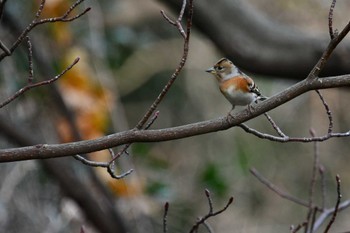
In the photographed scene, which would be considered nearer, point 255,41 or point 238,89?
point 238,89

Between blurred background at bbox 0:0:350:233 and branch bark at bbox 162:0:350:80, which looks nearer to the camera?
branch bark at bbox 162:0:350:80

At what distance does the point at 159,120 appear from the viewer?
284 inches

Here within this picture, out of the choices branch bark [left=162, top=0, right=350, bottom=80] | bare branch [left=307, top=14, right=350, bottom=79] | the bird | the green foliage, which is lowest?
the green foliage

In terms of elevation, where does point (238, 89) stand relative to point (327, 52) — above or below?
below

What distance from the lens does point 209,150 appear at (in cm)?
705

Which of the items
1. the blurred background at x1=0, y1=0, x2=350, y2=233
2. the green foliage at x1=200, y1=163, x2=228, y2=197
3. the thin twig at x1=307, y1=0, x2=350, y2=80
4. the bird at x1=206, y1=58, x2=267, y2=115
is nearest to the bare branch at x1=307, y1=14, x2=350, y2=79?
the thin twig at x1=307, y1=0, x2=350, y2=80

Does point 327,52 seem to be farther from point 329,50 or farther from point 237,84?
point 237,84

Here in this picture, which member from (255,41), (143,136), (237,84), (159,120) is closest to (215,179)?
(255,41)

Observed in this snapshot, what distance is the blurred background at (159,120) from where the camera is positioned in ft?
13.0

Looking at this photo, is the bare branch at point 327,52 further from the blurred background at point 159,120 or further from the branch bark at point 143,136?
the blurred background at point 159,120

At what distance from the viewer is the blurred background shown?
3.97m

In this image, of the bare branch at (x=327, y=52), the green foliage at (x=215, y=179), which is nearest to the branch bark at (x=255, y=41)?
the green foliage at (x=215, y=179)

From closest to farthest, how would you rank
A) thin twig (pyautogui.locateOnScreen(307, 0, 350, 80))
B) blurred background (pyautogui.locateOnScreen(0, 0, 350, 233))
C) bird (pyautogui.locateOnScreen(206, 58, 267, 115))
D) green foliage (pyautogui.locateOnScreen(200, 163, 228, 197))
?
thin twig (pyautogui.locateOnScreen(307, 0, 350, 80)) < bird (pyautogui.locateOnScreen(206, 58, 267, 115)) < blurred background (pyautogui.locateOnScreen(0, 0, 350, 233)) < green foliage (pyautogui.locateOnScreen(200, 163, 228, 197))

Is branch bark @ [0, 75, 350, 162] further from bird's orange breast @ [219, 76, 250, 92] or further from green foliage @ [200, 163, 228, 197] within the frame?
green foliage @ [200, 163, 228, 197]
